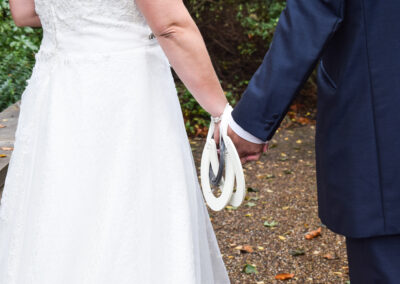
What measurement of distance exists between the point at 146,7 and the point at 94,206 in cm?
74

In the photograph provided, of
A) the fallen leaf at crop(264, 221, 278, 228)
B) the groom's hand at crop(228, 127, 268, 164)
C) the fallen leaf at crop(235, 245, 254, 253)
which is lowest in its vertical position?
the fallen leaf at crop(264, 221, 278, 228)

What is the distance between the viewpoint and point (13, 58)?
21.0 feet

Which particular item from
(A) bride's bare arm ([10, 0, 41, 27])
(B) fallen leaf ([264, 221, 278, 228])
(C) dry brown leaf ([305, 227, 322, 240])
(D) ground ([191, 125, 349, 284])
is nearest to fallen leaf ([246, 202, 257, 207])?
(D) ground ([191, 125, 349, 284])

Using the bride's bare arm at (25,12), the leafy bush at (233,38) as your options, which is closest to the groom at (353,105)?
the bride's bare arm at (25,12)

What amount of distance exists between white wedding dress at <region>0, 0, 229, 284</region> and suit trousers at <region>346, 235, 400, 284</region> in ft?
2.29

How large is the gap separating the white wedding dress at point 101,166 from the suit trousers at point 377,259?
698mm

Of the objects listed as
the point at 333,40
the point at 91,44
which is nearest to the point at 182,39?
the point at 91,44

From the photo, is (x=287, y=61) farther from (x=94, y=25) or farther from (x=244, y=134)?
(x=94, y=25)

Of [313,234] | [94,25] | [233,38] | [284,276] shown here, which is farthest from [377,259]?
[233,38]

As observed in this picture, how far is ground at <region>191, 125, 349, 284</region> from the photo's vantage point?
4.05 metres

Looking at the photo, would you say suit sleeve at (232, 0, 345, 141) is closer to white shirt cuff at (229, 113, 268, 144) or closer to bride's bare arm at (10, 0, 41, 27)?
white shirt cuff at (229, 113, 268, 144)

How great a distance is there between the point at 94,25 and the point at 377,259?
1.19 m

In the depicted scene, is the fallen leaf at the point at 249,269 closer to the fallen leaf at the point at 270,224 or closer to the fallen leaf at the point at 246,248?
the fallen leaf at the point at 246,248

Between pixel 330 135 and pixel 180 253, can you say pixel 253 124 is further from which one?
pixel 180 253
